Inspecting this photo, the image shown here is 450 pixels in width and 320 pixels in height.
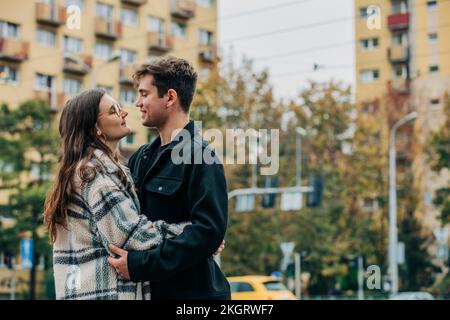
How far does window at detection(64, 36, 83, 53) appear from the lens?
39531 millimetres

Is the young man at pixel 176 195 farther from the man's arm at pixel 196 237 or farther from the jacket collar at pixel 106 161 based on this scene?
the jacket collar at pixel 106 161

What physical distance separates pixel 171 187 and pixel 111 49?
3924 cm

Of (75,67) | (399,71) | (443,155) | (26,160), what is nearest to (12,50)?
(75,67)

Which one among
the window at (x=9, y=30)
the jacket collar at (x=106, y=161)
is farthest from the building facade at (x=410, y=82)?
the jacket collar at (x=106, y=161)

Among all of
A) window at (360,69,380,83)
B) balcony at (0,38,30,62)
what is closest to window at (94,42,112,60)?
balcony at (0,38,30,62)

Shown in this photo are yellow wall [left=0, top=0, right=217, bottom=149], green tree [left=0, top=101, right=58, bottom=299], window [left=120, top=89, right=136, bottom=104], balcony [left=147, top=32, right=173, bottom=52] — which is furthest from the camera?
balcony [left=147, top=32, right=173, bottom=52]

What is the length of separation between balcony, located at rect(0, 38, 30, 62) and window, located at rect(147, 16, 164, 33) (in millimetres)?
7280

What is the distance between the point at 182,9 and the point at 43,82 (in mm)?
8368

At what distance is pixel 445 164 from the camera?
35.1 meters

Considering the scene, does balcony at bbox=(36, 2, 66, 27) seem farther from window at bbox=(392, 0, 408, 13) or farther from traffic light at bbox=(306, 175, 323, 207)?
traffic light at bbox=(306, 175, 323, 207)

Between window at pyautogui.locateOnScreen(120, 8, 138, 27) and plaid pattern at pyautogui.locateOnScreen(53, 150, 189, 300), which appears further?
window at pyautogui.locateOnScreen(120, 8, 138, 27)

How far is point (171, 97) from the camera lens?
11.0 ft

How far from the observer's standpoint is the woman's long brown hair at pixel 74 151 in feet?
10.2
